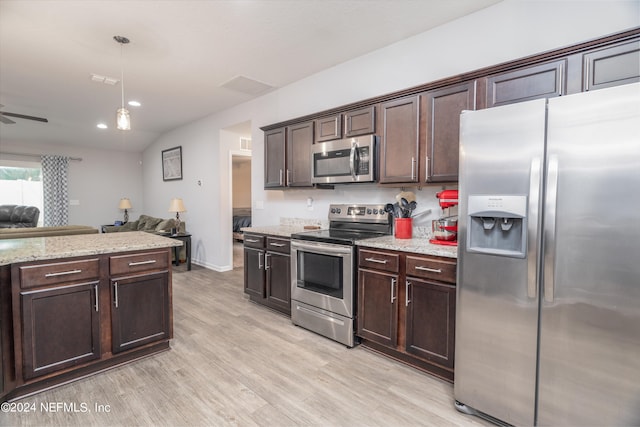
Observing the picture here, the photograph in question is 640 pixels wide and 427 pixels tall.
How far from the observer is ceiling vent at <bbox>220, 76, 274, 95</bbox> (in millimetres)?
3947

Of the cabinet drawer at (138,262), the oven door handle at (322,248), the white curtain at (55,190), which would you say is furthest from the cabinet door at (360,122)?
the white curtain at (55,190)

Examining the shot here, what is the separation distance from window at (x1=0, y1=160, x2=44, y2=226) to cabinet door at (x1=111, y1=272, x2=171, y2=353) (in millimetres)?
6792

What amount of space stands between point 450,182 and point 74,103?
5782 millimetres

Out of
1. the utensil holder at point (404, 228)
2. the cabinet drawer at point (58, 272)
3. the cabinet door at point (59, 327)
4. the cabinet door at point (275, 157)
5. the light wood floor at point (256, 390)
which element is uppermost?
the cabinet door at point (275, 157)

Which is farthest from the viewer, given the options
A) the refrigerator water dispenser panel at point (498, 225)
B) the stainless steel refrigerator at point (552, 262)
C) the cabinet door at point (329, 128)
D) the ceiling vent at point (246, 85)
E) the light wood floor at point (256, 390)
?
the ceiling vent at point (246, 85)

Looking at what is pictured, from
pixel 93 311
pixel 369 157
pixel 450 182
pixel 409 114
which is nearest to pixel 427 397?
pixel 450 182

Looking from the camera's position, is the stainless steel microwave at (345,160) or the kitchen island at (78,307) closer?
the kitchen island at (78,307)

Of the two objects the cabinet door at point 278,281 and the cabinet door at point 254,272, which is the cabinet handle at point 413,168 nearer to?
the cabinet door at point 278,281

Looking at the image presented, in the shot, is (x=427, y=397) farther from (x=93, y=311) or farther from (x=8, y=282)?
(x=8, y=282)

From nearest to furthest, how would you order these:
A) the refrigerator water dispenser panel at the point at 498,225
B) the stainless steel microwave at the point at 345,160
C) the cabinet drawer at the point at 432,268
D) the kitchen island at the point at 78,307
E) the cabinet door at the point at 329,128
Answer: the refrigerator water dispenser panel at the point at 498,225 → the kitchen island at the point at 78,307 → the cabinet drawer at the point at 432,268 → the stainless steel microwave at the point at 345,160 → the cabinet door at the point at 329,128

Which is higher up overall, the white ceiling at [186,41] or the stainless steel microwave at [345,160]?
the white ceiling at [186,41]

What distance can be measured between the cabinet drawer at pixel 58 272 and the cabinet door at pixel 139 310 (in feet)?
0.56

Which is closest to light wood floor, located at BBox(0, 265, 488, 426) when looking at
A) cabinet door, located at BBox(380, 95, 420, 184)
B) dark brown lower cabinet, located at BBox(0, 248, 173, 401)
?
dark brown lower cabinet, located at BBox(0, 248, 173, 401)

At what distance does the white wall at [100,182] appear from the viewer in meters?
7.55
